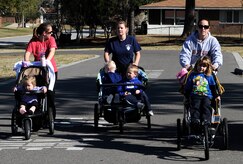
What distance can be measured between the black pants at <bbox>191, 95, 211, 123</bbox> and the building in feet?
168

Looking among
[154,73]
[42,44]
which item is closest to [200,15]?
[154,73]

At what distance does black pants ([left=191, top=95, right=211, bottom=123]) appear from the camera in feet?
26.2

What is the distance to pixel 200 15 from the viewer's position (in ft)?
198

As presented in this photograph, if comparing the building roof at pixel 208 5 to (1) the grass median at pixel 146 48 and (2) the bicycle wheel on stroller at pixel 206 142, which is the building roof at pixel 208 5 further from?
(2) the bicycle wheel on stroller at pixel 206 142

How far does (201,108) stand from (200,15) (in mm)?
53240

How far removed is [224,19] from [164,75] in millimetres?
42043

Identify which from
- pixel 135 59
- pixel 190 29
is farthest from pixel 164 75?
pixel 190 29

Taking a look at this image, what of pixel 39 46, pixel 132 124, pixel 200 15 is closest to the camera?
pixel 39 46

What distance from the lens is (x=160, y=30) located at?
201ft

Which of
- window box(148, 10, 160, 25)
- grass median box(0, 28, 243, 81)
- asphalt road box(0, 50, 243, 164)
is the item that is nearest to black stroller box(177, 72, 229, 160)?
asphalt road box(0, 50, 243, 164)

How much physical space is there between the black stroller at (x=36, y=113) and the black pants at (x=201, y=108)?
2.43 m

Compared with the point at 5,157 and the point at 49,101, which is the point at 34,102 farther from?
the point at 5,157

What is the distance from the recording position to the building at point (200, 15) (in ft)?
195

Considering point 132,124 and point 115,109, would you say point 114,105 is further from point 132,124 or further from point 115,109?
point 132,124
